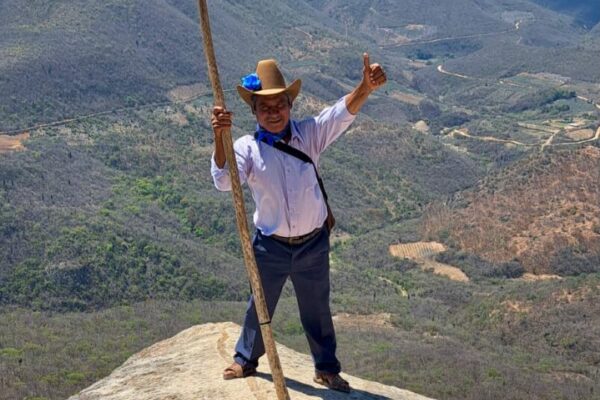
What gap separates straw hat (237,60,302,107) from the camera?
678 centimetres

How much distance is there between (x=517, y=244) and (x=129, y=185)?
22.6 metres

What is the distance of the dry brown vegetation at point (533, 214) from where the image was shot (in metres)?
38.3

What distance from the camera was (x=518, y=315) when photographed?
2778 cm

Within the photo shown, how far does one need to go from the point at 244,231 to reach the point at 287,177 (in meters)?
0.62

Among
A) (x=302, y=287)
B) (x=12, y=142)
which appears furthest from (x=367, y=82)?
(x=12, y=142)

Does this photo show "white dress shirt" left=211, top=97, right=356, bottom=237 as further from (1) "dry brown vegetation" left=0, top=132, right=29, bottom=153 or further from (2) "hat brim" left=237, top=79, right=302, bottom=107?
(1) "dry brown vegetation" left=0, top=132, right=29, bottom=153

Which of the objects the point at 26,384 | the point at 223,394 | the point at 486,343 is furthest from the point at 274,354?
the point at 486,343

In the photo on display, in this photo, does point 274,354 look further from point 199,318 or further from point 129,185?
point 129,185

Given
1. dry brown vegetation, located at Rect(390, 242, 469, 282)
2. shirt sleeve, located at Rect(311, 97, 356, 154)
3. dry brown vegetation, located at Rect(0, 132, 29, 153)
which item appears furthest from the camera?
dry brown vegetation, located at Rect(0, 132, 29, 153)

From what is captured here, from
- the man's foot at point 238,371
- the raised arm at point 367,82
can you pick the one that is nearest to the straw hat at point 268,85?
the raised arm at point 367,82

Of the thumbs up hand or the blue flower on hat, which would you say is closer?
the thumbs up hand

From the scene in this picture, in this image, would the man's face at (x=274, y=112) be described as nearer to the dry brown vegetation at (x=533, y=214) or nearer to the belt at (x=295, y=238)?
the belt at (x=295, y=238)

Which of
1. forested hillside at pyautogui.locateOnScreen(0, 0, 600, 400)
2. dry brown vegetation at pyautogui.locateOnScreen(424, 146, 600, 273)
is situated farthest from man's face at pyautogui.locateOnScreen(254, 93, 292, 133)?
dry brown vegetation at pyautogui.locateOnScreen(424, 146, 600, 273)

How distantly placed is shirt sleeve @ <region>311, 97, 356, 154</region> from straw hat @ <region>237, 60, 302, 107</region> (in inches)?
14.5
